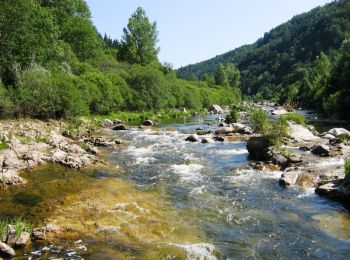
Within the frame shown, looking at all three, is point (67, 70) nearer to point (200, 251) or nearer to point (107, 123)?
point (107, 123)

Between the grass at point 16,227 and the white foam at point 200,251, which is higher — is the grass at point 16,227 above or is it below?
above

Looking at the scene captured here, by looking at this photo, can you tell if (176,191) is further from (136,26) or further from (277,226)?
(136,26)

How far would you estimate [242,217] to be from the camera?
58.7 feet

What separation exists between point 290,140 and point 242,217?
76.5ft

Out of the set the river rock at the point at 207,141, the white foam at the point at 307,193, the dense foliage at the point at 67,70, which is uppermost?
the dense foliage at the point at 67,70

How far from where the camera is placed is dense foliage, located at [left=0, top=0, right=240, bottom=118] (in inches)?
1894

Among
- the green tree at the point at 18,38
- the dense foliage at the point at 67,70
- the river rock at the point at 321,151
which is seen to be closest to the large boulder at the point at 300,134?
the river rock at the point at 321,151

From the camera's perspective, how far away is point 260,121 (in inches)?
1377

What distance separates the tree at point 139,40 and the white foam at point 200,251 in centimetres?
11178

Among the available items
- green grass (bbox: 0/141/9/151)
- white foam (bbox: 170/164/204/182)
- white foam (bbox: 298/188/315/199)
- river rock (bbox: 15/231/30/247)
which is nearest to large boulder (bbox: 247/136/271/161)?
white foam (bbox: 170/164/204/182)

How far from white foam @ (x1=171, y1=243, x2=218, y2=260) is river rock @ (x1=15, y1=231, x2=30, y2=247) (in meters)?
5.62

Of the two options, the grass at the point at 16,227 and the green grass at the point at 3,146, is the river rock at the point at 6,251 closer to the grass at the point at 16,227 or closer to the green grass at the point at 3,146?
the grass at the point at 16,227

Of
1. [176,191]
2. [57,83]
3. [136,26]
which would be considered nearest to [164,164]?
[176,191]

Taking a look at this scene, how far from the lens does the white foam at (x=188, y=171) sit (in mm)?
25688
